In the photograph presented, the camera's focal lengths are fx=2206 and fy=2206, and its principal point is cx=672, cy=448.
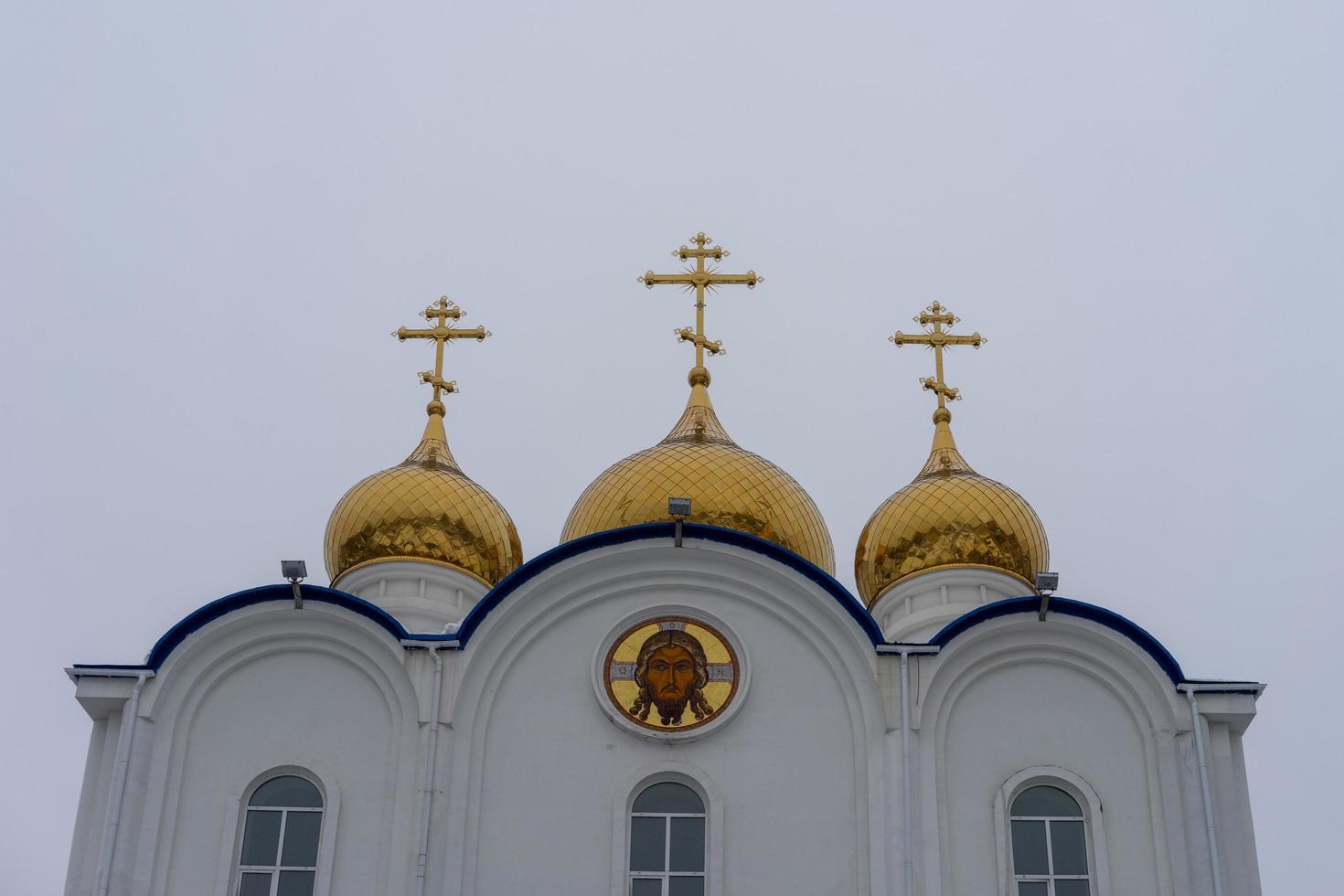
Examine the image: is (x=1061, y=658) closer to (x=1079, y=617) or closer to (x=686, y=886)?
(x=1079, y=617)

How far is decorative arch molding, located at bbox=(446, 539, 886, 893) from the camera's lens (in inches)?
652

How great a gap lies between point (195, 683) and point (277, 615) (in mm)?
810

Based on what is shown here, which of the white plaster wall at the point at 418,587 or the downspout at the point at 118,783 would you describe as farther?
the white plaster wall at the point at 418,587

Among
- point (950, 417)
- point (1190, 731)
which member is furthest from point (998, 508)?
point (1190, 731)

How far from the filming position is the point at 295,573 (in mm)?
17000

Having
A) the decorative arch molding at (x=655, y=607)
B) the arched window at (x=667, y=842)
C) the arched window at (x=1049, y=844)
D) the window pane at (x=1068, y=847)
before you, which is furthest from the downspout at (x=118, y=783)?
the window pane at (x=1068, y=847)

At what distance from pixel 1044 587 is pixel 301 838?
5911 mm

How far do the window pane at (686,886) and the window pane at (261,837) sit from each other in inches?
116

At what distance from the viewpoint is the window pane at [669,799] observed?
54.0 ft

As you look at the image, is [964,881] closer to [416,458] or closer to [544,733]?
[544,733]

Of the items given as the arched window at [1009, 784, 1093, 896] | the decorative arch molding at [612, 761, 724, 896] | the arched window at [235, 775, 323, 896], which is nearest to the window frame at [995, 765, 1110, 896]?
the arched window at [1009, 784, 1093, 896]

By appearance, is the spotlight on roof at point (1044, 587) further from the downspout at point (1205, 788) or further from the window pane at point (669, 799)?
the window pane at point (669, 799)

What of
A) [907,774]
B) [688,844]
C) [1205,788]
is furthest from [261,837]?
[1205,788]

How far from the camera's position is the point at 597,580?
17.3 m
